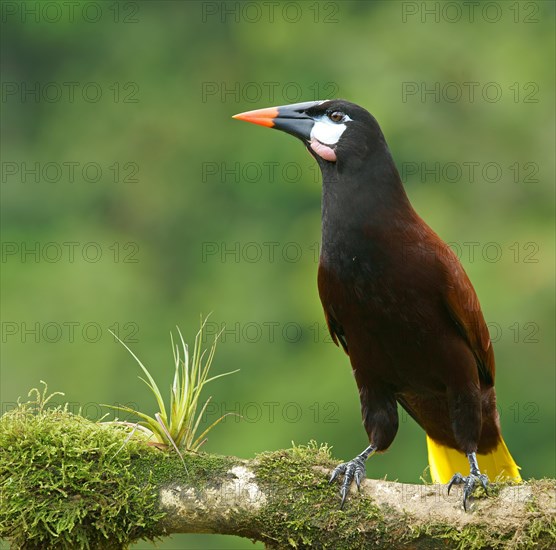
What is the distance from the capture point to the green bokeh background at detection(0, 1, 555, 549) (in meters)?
8.70

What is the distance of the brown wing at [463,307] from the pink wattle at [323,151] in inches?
21.0

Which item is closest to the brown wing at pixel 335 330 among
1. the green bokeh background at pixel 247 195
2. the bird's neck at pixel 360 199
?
the bird's neck at pixel 360 199

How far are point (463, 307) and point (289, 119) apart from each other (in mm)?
999

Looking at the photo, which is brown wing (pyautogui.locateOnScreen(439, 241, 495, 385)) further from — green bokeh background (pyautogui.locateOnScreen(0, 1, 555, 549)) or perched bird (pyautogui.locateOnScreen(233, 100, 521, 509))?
green bokeh background (pyautogui.locateOnScreen(0, 1, 555, 549))

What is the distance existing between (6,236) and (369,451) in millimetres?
8035

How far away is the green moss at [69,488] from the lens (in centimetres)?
344

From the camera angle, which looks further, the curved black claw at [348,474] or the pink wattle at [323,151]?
the pink wattle at [323,151]

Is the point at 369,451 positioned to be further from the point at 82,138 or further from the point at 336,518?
the point at 82,138

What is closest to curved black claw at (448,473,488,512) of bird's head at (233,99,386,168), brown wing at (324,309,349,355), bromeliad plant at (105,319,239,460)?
bromeliad plant at (105,319,239,460)

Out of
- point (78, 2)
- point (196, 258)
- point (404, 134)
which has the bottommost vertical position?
point (196, 258)

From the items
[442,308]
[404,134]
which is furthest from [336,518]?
[404,134]

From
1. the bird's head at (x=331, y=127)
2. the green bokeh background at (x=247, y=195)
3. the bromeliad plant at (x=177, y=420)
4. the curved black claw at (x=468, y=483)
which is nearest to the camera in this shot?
the curved black claw at (x=468, y=483)

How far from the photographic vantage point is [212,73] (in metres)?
12.8

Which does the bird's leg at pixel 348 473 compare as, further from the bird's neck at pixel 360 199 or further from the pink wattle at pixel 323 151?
the pink wattle at pixel 323 151
